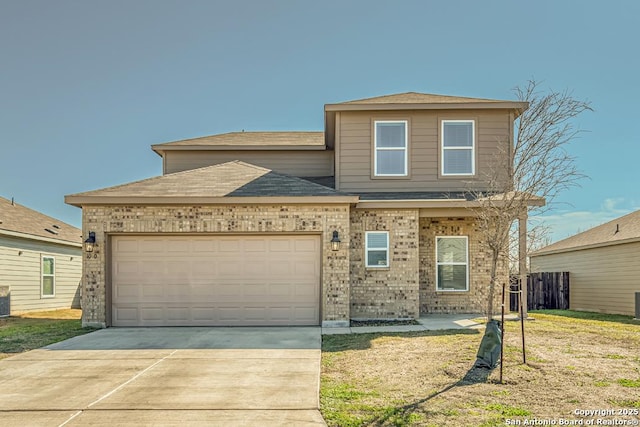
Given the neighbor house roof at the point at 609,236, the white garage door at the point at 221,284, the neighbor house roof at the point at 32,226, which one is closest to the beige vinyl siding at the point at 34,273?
the neighbor house roof at the point at 32,226

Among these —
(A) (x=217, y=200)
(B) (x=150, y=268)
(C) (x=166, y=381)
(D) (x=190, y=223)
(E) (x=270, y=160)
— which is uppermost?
(E) (x=270, y=160)

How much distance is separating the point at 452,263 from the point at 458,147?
3.10 metres

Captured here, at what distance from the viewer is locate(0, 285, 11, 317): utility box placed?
51.9 ft

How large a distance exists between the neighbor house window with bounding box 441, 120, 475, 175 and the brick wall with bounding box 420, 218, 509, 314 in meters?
1.36

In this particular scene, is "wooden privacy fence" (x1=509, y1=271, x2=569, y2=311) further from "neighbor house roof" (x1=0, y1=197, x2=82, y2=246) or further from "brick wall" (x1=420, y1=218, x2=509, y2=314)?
"neighbor house roof" (x1=0, y1=197, x2=82, y2=246)

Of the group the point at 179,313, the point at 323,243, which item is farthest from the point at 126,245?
the point at 323,243

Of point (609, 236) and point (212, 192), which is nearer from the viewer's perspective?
point (212, 192)

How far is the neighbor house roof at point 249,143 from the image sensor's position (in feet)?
57.1

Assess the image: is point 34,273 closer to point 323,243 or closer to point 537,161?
point 323,243

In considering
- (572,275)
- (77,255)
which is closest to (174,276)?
(77,255)

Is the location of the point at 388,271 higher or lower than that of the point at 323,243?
lower

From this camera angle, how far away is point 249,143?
17859mm

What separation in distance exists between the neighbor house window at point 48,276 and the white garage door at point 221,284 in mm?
8017

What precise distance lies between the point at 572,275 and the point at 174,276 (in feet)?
48.2
